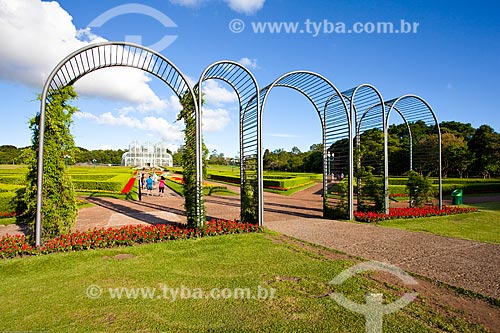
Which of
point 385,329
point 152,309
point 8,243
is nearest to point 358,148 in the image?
point 385,329

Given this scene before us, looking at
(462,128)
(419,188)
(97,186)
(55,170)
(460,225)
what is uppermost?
(462,128)

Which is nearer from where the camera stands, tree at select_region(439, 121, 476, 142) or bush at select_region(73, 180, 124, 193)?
bush at select_region(73, 180, 124, 193)

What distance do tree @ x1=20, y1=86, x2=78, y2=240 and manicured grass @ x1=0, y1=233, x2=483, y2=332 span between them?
1254 mm

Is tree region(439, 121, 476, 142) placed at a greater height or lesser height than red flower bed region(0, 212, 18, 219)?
greater

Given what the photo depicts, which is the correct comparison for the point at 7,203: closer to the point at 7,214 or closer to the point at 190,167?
the point at 7,214

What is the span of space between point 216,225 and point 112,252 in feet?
9.30

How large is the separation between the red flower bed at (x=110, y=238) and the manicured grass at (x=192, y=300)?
0.33 m

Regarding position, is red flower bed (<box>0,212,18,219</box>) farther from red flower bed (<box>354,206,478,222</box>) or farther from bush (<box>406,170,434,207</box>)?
bush (<box>406,170,434,207</box>)

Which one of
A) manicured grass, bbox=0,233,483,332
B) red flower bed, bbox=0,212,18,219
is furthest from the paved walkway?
red flower bed, bbox=0,212,18,219

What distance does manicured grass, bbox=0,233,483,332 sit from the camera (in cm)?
329

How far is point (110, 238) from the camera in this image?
6703 millimetres

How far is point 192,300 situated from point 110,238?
145 inches

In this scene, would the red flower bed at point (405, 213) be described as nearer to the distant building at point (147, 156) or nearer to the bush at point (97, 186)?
the bush at point (97, 186)

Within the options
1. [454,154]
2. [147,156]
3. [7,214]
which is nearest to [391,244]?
[7,214]
